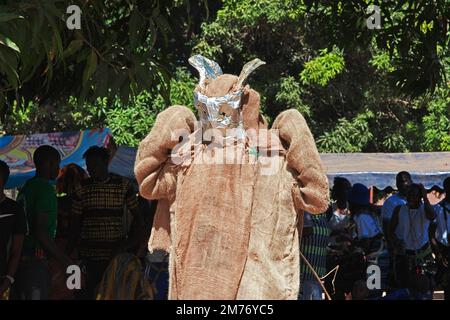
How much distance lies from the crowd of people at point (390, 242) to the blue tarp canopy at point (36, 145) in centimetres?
251

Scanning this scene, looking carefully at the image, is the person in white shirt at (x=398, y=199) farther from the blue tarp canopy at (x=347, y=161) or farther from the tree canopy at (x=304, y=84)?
the blue tarp canopy at (x=347, y=161)

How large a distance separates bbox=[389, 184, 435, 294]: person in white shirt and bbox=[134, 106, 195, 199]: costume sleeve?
5361 millimetres

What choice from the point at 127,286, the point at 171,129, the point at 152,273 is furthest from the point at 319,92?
the point at 171,129

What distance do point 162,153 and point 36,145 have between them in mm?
5812

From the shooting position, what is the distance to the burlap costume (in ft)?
18.6

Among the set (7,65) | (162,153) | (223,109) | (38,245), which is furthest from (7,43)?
(38,245)

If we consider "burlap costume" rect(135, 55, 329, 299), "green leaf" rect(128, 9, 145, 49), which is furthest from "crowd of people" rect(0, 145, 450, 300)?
"burlap costume" rect(135, 55, 329, 299)

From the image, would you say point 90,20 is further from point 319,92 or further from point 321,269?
point 319,92

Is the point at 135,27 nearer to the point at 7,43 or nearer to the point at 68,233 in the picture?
the point at 7,43

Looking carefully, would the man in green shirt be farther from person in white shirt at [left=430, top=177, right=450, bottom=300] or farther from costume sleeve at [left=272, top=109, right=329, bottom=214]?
person in white shirt at [left=430, top=177, right=450, bottom=300]

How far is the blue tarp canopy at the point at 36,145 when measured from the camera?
11219 millimetres

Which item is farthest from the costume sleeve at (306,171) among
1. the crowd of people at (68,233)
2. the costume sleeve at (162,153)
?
the crowd of people at (68,233)

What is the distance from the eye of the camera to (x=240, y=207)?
18.9 feet
